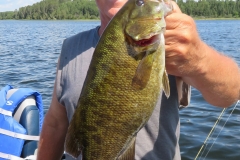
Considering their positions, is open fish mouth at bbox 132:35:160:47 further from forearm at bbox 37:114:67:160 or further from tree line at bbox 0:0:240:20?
tree line at bbox 0:0:240:20

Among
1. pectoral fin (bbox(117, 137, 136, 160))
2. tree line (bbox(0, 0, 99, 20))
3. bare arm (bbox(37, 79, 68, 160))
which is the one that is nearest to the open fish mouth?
pectoral fin (bbox(117, 137, 136, 160))

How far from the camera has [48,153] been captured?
2.73 m

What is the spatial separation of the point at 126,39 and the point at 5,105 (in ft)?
10.9

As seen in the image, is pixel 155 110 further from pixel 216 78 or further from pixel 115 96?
pixel 115 96

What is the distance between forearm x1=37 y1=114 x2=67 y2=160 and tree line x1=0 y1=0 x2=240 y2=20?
6887 centimetres

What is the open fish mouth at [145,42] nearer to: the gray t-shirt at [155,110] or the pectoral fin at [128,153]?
the pectoral fin at [128,153]

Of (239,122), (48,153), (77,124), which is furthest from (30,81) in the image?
(77,124)

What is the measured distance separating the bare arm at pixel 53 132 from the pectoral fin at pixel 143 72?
1.07 m

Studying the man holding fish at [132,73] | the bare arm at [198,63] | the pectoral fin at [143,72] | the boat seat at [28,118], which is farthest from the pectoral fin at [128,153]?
the boat seat at [28,118]

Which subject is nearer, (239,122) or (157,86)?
(157,86)

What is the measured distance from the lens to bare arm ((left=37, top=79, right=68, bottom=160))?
2.61 m

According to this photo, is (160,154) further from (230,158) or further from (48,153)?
(230,158)

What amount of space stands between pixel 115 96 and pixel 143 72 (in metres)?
0.19

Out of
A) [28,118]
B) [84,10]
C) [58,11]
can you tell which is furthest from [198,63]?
[58,11]
